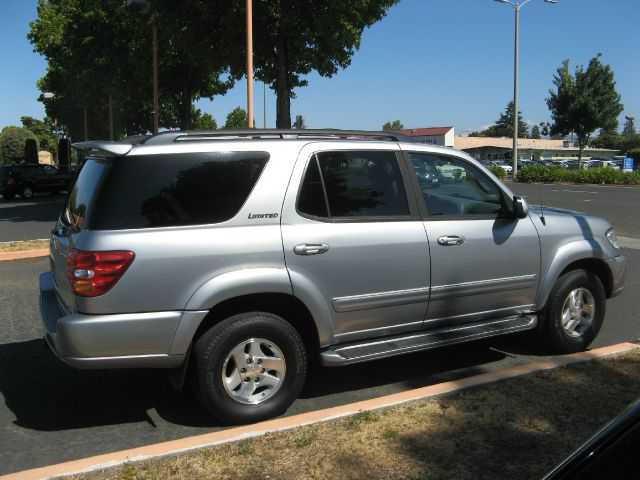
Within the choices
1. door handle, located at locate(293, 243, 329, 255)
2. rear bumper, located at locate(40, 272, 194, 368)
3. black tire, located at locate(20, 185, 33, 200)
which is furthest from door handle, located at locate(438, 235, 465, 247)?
black tire, located at locate(20, 185, 33, 200)

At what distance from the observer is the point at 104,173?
145 inches

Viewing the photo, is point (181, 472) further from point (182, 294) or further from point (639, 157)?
point (639, 157)

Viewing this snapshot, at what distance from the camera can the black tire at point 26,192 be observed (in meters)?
28.3

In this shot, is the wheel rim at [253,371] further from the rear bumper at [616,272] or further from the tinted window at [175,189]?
the rear bumper at [616,272]

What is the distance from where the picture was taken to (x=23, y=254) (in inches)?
414

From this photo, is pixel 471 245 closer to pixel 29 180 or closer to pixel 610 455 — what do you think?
pixel 610 455

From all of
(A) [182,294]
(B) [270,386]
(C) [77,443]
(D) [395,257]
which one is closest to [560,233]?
(D) [395,257]

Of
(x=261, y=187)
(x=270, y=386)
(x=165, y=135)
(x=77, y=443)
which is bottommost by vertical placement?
(x=77, y=443)

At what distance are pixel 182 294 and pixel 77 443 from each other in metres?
1.15

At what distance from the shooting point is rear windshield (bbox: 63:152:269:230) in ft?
11.8

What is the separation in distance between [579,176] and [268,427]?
3255 cm

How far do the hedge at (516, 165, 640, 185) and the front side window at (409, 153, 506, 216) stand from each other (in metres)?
29.3

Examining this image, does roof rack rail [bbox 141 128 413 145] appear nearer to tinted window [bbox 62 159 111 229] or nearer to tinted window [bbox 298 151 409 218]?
tinted window [bbox 298 151 409 218]

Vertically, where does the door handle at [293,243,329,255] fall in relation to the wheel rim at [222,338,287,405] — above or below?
above
